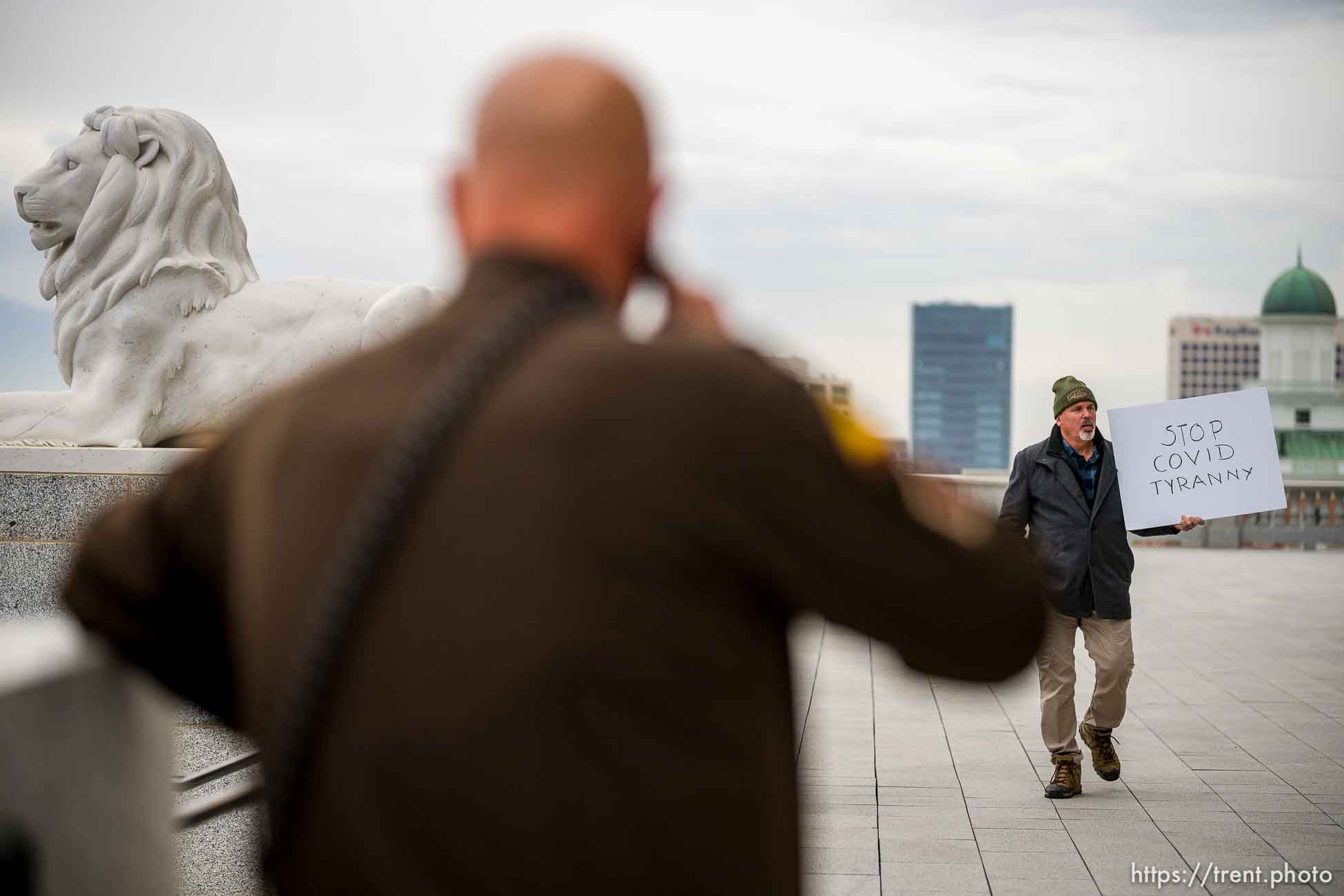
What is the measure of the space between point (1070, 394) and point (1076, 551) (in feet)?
2.67

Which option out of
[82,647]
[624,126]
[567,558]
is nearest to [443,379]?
[567,558]

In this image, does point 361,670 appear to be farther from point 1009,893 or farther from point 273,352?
point 273,352

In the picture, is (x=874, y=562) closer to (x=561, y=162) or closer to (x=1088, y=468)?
(x=561, y=162)

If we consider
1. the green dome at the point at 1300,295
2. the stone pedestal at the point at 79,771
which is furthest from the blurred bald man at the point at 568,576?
the green dome at the point at 1300,295

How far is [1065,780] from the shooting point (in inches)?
279

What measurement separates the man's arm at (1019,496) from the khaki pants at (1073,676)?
53cm

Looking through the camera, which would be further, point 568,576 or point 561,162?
point 561,162

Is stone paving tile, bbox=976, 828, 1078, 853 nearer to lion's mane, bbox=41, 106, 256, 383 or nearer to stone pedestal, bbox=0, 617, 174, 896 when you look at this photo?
stone pedestal, bbox=0, 617, 174, 896

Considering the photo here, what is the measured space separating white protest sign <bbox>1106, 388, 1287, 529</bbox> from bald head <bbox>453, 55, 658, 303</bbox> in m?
6.03

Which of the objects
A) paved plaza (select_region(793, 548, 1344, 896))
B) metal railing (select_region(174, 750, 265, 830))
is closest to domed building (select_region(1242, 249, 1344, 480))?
paved plaza (select_region(793, 548, 1344, 896))

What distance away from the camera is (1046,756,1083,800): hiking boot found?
23.2 feet

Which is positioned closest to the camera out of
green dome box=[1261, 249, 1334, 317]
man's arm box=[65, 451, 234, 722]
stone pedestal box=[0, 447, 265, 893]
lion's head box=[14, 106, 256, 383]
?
man's arm box=[65, 451, 234, 722]

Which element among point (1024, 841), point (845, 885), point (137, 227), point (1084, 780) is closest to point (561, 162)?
point (845, 885)

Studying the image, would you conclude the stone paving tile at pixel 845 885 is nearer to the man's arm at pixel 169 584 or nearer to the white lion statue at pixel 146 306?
the man's arm at pixel 169 584
